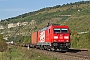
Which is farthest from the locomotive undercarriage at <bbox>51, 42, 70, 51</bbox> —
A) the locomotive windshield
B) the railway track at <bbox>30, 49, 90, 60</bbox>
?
the railway track at <bbox>30, 49, 90, 60</bbox>

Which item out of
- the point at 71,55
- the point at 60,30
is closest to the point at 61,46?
the point at 60,30

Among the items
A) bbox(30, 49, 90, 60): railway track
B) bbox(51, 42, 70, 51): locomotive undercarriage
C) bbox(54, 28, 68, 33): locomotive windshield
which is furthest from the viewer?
bbox(54, 28, 68, 33): locomotive windshield

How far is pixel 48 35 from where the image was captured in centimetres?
4016

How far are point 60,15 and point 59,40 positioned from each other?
464ft

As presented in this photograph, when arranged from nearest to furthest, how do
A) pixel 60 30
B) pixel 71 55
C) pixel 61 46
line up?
pixel 71 55 < pixel 61 46 < pixel 60 30

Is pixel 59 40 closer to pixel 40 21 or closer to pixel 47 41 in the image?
pixel 47 41

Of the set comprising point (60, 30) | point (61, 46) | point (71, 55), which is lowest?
point (71, 55)

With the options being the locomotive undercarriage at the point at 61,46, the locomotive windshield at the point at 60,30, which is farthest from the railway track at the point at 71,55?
the locomotive windshield at the point at 60,30

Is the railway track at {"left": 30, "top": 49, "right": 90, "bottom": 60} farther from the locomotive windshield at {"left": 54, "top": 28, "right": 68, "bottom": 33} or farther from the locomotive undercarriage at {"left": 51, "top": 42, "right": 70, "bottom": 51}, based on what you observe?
the locomotive windshield at {"left": 54, "top": 28, "right": 68, "bottom": 33}

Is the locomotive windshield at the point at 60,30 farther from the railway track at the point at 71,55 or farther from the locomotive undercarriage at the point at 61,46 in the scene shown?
the railway track at the point at 71,55

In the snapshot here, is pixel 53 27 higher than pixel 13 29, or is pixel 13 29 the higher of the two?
pixel 13 29

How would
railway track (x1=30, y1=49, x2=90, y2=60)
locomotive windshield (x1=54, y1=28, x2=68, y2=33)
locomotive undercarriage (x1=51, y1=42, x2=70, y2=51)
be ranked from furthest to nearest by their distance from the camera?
locomotive windshield (x1=54, y1=28, x2=68, y2=33)
locomotive undercarriage (x1=51, y1=42, x2=70, y2=51)
railway track (x1=30, y1=49, x2=90, y2=60)

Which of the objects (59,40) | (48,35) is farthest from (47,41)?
(59,40)

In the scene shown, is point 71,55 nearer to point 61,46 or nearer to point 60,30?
point 61,46
